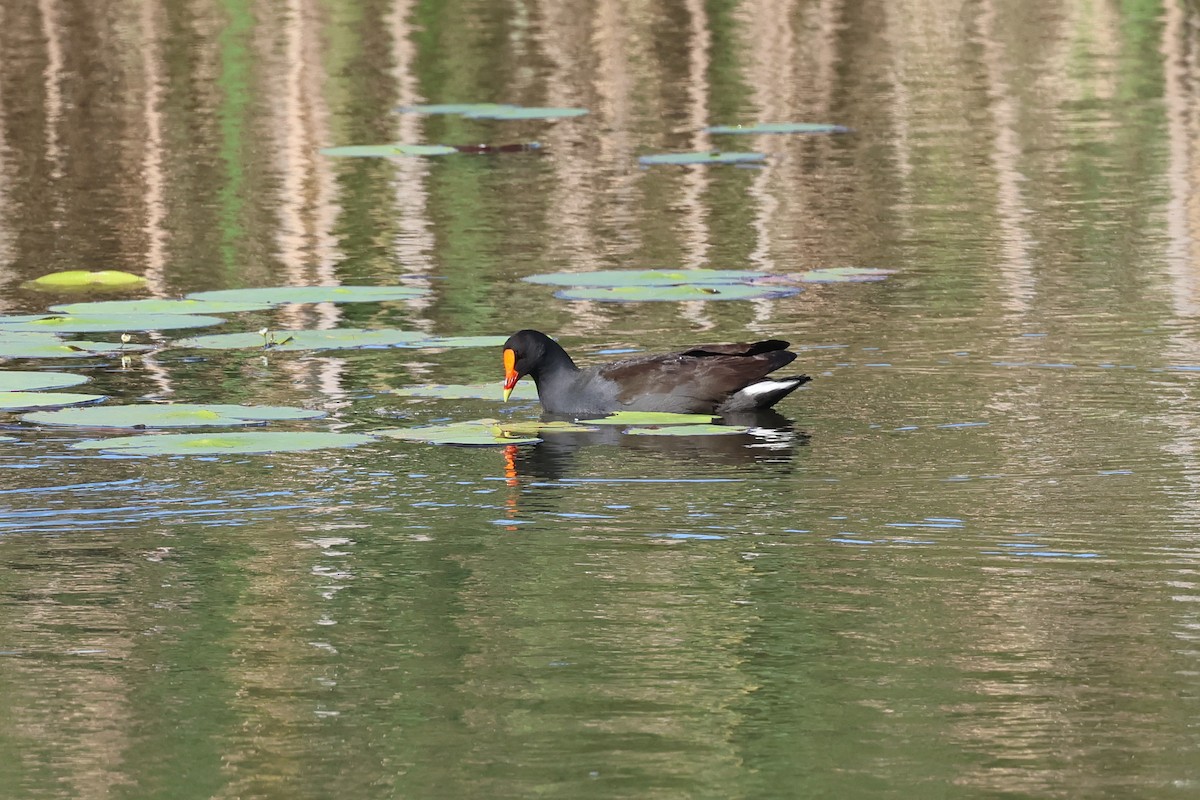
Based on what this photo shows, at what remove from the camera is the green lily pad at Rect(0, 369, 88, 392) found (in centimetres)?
1138

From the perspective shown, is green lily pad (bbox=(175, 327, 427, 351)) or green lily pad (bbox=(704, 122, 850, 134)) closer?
green lily pad (bbox=(175, 327, 427, 351))

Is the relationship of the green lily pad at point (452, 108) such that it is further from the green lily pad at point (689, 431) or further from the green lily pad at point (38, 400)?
the green lily pad at point (689, 431)

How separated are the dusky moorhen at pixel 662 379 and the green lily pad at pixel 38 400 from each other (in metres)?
1.98

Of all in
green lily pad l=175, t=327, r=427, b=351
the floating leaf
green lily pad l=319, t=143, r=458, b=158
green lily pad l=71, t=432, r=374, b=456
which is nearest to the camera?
green lily pad l=71, t=432, r=374, b=456

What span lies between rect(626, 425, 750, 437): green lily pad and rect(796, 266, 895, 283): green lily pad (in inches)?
164

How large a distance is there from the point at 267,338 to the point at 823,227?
589cm

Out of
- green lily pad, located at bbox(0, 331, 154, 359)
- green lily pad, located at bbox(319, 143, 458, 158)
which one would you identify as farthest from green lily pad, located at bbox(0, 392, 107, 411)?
green lily pad, located at bbox(319, 143, 458, 158)

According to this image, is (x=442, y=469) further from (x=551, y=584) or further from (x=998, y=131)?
(x=998, y=131)

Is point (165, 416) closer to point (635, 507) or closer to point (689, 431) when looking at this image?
point (689, 431)

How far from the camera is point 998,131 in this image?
75.5ft

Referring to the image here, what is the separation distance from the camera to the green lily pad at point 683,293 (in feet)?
45.6

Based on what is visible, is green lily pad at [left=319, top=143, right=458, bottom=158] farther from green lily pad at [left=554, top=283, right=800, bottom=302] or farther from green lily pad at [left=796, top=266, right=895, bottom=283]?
green lily pad at [left=554, top=283, right=800, bottom=302]

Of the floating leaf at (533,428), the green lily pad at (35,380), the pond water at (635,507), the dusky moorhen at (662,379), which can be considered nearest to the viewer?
the pond water at (635,507)

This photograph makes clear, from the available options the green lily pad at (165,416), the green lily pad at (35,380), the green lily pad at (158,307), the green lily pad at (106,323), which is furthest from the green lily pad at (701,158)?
the green lily pad at (165,416)
